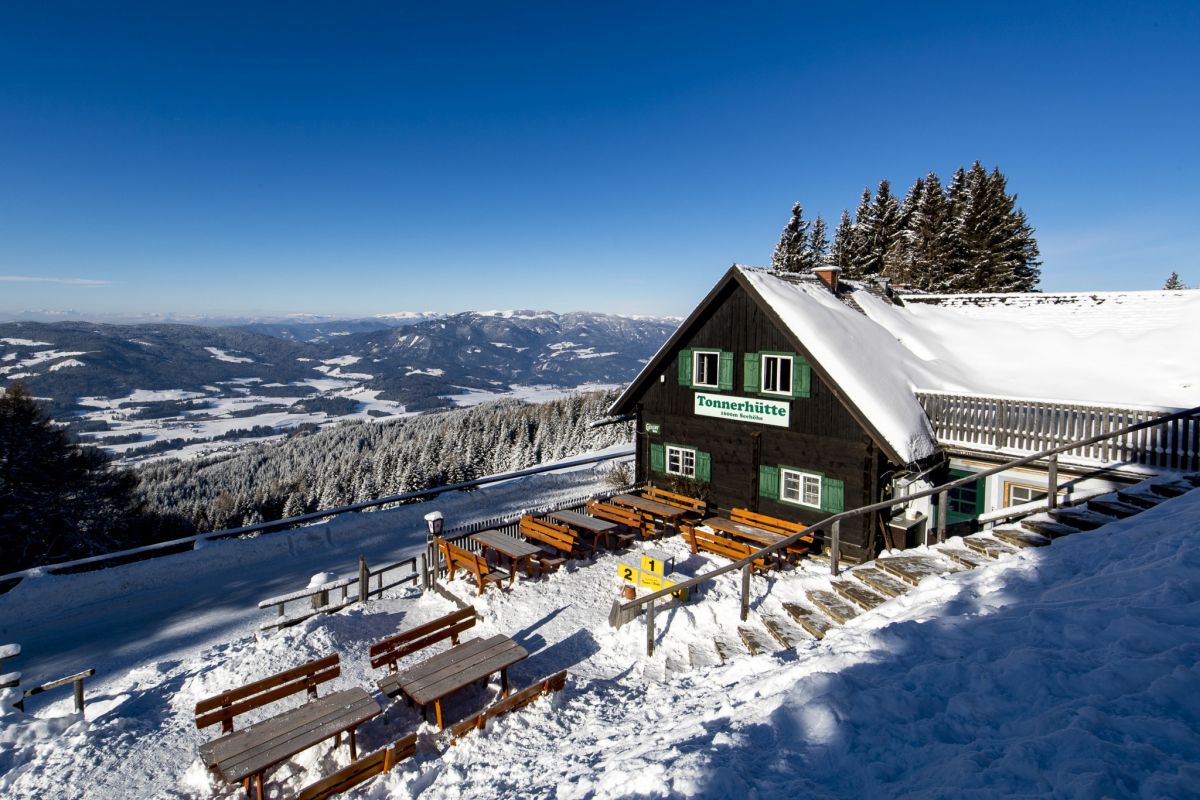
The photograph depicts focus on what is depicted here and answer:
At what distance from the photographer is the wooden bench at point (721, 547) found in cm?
1270

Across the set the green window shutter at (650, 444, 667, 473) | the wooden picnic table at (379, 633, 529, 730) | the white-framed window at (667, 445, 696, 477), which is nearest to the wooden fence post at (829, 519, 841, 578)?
the wooden picnic table at (379, 633, 529, 730)

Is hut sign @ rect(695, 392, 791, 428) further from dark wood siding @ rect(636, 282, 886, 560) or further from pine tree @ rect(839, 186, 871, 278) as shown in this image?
pine tree @ rect(839, 186, 871, 278)

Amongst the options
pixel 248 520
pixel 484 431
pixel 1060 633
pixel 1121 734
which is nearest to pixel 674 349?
pixel 1060 633

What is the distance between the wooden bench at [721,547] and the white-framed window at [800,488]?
2786mm

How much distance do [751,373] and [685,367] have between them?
2514mm

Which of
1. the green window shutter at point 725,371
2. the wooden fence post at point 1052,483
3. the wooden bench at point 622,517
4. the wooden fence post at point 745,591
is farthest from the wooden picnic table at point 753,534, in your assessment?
the wooden fence post at point 1052,483

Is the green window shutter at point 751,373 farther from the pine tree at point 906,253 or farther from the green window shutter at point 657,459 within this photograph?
the pine tree at point 906,253

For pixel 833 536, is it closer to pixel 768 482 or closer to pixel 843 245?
pixel 768 482

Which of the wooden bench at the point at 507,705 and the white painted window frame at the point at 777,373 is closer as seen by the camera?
the wooden bench at the point at 507,705

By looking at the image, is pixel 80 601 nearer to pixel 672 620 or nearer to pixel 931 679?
pixel 672 620

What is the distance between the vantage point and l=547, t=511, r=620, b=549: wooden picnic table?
14.6 m

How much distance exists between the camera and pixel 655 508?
52.9 ft

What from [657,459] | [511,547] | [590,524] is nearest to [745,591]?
[511,547]

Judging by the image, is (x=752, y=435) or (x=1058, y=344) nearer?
(x=752, y=435)
